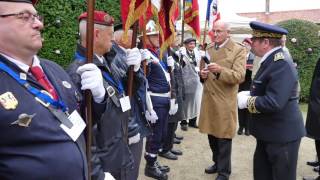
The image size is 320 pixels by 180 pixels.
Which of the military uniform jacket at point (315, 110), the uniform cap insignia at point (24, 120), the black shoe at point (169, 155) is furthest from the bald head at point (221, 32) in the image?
the uniform cap insignia at point (24, 120)

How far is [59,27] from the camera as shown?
565 centimetres

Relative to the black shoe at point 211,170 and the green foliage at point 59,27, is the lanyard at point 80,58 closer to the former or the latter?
the green foliage at point 59,27

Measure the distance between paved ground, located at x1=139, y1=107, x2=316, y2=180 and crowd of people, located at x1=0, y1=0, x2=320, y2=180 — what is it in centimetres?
20

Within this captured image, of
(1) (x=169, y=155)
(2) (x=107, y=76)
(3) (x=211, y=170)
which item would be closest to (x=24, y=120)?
(2) (x=107, y=76)

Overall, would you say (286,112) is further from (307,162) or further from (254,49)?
(307,162)

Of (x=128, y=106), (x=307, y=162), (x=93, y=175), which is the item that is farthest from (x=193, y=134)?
(x=93, y=175)

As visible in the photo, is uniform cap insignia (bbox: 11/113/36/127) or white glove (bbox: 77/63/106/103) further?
white glove (bbox: 77/63/106/103)

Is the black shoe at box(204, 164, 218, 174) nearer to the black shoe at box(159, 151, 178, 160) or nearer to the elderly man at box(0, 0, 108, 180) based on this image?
the black shoe at box(159, 151, 178, 160)

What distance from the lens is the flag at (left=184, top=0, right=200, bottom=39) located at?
16.9 feet

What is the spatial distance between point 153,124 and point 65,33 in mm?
2018

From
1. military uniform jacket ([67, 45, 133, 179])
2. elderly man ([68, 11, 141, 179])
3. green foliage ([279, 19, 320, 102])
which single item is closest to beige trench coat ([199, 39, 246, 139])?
elderly man ([68, 11, 141, 179])

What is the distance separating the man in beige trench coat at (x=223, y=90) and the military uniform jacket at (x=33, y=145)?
3.17 meters

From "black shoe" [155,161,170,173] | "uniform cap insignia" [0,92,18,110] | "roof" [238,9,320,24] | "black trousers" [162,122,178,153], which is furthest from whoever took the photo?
"roof" [238,9,320,24]

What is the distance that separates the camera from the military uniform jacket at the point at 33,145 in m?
1.82
